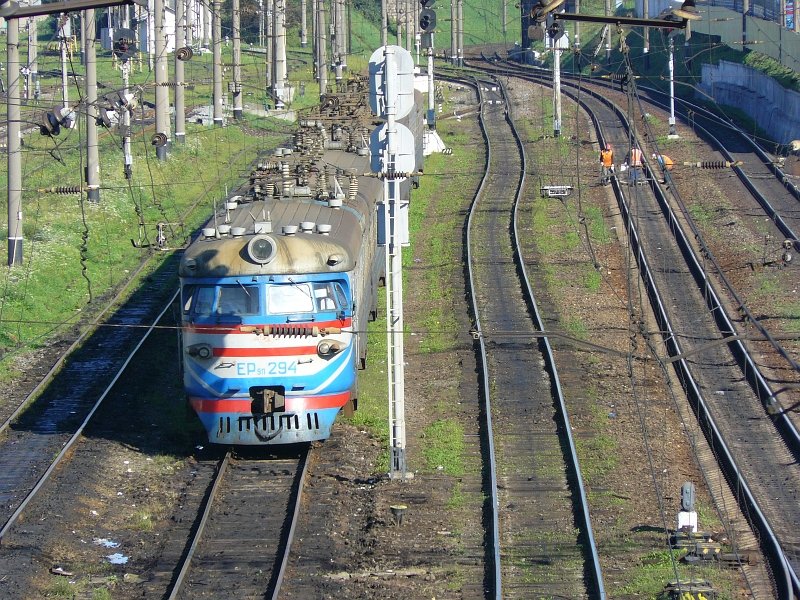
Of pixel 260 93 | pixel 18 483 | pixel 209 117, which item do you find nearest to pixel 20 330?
pixel 18 483

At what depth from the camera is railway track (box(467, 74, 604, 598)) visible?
536 inches

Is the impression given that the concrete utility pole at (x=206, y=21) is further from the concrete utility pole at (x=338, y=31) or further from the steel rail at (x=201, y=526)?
the steel rail at (x=201, y=526)

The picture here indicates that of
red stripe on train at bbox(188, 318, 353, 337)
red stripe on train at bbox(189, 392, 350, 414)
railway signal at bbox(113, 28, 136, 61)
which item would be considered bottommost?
red stripe on train at bbox(189, 392, 350, 414)

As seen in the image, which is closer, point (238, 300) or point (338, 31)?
point (238, 300)

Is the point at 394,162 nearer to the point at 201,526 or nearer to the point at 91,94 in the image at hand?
the point at 201,526

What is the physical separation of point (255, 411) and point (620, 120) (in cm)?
3377

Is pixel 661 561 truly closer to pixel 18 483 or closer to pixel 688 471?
pixel 688 471

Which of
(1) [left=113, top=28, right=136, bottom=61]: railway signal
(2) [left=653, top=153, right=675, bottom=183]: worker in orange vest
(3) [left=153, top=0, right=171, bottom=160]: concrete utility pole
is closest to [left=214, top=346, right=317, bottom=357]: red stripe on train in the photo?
(3) [left=153, top=0, right=171, bottom=160]: concrete utility pole

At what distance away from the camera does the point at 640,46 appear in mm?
68562

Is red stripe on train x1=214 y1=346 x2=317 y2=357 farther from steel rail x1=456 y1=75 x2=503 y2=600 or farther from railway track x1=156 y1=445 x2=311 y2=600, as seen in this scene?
steel rail x1=456 y1=75 x2=503 y2=600

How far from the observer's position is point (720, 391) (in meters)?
20.7

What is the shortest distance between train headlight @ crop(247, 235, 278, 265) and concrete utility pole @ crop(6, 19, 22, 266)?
35.8 feet

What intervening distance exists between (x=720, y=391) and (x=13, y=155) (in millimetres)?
15037

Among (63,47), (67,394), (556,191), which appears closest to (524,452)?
(67,394)
